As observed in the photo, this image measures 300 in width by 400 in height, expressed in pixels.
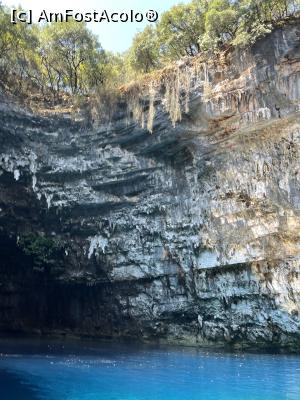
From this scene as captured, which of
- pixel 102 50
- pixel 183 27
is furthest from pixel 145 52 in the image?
pixel 102 50

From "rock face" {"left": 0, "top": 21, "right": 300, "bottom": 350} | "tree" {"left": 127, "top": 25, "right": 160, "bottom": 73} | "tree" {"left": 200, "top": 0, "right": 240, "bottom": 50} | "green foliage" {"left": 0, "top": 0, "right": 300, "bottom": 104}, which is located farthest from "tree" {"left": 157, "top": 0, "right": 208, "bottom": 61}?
"rock face" {"left": 0, "top": 21, "right": 300, "bottom": 350}

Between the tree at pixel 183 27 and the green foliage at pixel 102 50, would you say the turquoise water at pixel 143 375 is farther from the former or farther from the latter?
the tree at pixel 183 27

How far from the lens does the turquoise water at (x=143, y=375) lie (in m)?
10.3

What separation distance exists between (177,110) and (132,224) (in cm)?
598

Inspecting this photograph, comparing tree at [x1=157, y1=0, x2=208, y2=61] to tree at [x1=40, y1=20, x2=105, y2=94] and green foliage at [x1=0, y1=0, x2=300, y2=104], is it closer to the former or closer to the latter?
green foliage at [x1=0, y1=0, x2=300, y2=104]

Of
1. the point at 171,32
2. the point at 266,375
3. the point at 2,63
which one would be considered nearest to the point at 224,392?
the point at 266,375

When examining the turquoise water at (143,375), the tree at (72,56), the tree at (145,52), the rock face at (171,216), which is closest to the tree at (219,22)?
the rock face at (171,216)

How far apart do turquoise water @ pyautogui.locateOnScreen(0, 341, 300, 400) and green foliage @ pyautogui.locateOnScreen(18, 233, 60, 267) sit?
550cm

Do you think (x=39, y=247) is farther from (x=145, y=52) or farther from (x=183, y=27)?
(x=183, y=27)

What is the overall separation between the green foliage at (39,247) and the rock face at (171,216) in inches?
2.5

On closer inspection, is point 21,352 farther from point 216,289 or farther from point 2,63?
point 2,63

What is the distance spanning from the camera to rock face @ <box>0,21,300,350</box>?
18812 millimetres

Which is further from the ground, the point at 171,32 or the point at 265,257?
the point at 171,32

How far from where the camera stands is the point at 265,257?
18641 mm
